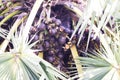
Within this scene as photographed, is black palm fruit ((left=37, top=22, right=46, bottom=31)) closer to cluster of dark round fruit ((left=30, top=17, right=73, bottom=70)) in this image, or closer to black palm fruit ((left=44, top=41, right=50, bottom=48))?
cluster of dark round fruit ((left=30, top=17, right=73, bottom=70))

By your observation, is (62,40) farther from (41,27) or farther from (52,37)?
(41,27)

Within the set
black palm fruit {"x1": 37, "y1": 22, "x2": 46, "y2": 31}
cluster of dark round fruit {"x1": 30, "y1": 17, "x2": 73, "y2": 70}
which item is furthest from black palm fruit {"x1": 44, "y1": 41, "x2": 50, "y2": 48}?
black palm fruit {"x1": 37, "y1": 22, "x2": 46, "y2": 31}

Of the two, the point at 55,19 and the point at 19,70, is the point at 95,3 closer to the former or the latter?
the point at 19,70

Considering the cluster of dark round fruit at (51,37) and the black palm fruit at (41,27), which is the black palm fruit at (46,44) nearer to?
the cluster of dark round fruit at (51,37)

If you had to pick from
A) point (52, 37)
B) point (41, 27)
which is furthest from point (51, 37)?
point (41, 27)

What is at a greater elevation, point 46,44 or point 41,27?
point 41,27

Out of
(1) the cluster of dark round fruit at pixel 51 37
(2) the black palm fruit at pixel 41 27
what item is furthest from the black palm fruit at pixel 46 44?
(2) the black palm fruit at pixel 41 27

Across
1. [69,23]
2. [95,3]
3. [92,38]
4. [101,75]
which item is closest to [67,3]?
[69,23]

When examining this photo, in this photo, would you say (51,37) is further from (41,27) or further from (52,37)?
(41,27)

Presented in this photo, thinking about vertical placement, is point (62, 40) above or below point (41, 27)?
below

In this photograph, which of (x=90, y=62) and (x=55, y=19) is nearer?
(x=90, y=62)

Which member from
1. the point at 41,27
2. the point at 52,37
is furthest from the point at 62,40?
the point at 41,27
